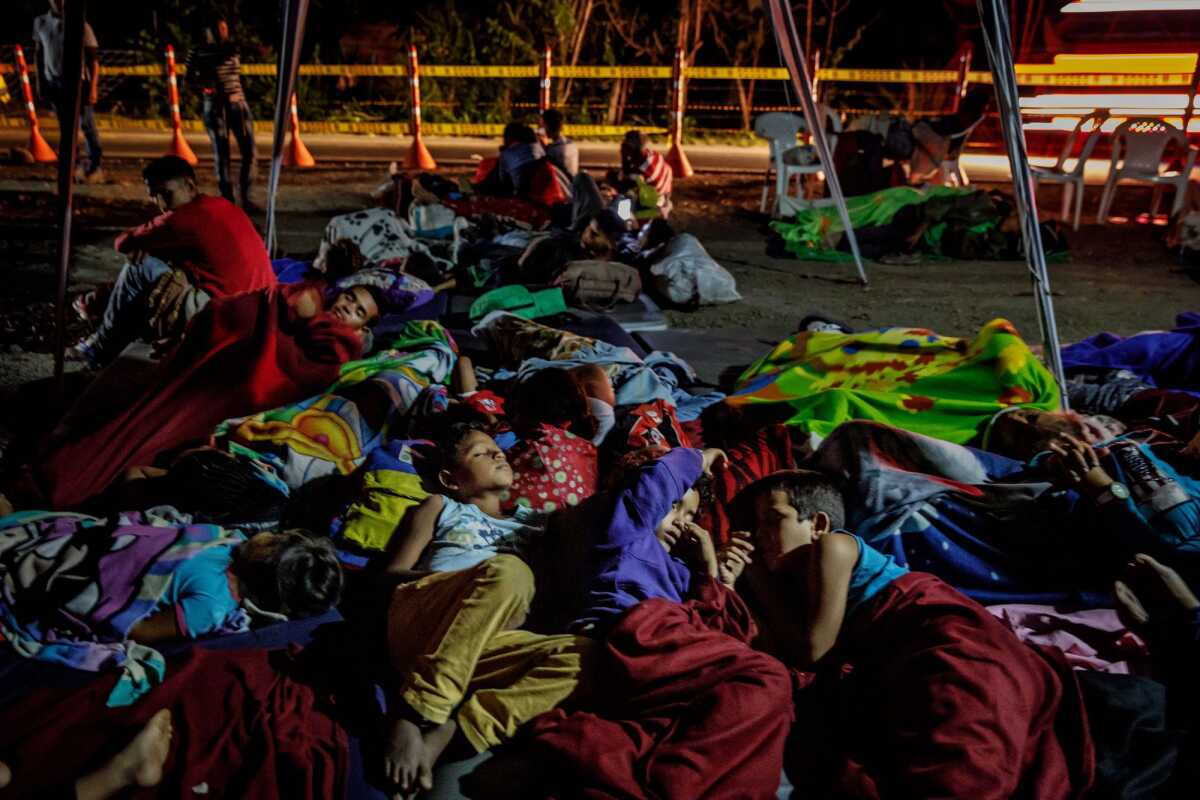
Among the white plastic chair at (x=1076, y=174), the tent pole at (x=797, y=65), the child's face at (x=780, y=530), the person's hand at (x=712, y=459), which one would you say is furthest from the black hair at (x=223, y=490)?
the white plastic chair at (x=1076, y=174)

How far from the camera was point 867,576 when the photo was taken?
2283mm

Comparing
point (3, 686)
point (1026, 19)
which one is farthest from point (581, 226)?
point (1026, 19)

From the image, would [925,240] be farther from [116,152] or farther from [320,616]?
[116,152]

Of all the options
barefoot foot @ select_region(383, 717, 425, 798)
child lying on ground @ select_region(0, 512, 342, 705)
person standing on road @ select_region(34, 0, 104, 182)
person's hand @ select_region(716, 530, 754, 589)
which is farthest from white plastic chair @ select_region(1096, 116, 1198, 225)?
person standing on road @ select_region(34, 0, 104, 182)

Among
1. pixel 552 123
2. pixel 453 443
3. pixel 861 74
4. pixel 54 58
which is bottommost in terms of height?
pixel 453 443

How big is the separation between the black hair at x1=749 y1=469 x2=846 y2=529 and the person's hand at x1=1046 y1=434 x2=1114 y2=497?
623 mm

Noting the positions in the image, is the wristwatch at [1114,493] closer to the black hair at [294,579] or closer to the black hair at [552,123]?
the black hair at [294,579]

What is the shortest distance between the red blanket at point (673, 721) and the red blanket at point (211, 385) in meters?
1.96

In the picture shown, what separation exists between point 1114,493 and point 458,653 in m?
1.77

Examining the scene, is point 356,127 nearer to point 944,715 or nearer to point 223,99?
point 223,99

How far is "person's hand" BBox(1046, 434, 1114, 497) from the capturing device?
99.0 inches

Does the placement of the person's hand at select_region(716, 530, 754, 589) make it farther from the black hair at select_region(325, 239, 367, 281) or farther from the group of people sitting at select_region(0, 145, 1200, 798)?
the black hair at select_region(325, 239, 367, 281)

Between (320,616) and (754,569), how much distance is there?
118cm

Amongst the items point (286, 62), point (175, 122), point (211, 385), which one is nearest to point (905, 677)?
point (211, 385)
